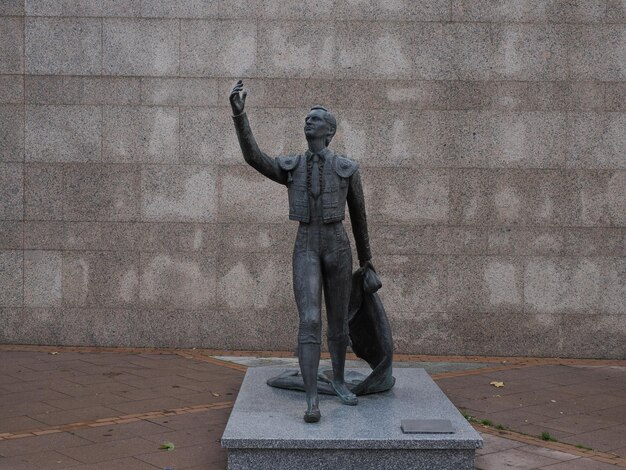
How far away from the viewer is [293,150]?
10.3 m

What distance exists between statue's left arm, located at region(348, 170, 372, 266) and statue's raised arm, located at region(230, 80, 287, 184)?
0.57m

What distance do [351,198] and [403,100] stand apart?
167 inches

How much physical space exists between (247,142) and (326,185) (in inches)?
28.6

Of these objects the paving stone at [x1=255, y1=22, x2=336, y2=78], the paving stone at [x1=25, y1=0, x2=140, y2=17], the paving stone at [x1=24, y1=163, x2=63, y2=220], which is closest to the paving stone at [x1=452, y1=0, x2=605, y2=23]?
the paving stone at [x1=255, y1=22, x2=336, y2=78]

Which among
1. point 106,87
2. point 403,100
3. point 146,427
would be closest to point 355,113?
point 403,100

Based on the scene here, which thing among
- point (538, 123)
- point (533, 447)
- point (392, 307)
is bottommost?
point (533, 447)

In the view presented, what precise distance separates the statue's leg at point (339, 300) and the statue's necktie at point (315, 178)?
13.5 inches

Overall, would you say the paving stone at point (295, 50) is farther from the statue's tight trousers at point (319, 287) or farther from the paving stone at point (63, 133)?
the statue's tight trousers at point (319, 287)

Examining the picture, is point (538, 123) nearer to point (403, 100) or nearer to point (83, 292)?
point (403, 100)

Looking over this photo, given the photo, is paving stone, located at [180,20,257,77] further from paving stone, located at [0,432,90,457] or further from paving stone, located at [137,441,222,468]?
paving stone, located at [137,441,222,468]

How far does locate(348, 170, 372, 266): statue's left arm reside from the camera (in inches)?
251

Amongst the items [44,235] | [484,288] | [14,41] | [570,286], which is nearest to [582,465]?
[484,288]

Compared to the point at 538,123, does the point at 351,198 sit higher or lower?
lower

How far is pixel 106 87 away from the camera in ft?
33.8
